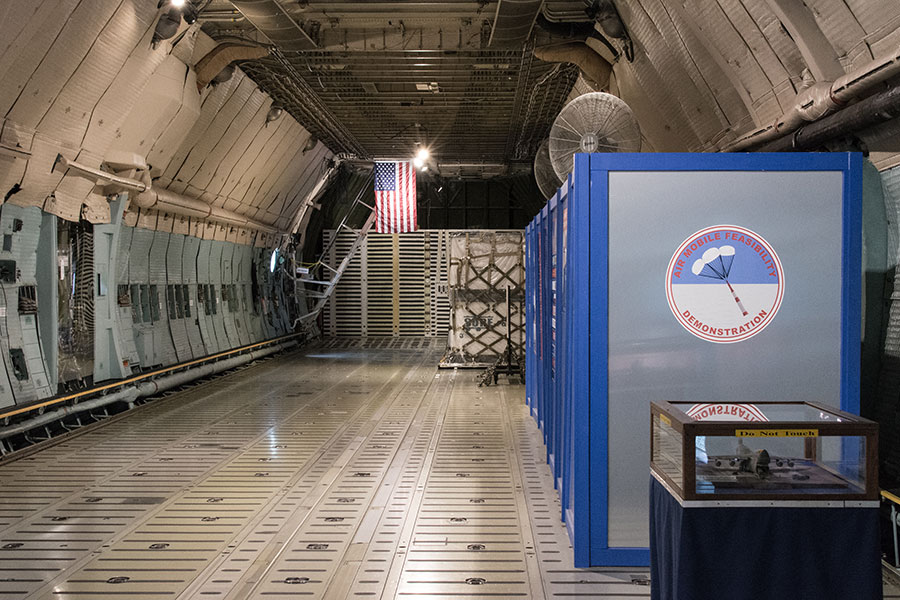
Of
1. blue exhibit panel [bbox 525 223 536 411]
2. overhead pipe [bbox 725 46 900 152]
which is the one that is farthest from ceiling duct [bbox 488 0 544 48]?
overhead pipe [bbox 725 46 900 152]

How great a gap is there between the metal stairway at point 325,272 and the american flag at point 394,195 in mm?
3220

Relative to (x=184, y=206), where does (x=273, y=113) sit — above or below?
above

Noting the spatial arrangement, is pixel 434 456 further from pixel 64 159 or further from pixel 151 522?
pixel 64 159

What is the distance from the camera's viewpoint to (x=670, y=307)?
208 inches

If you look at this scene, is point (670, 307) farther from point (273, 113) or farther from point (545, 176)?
point (273, 113)

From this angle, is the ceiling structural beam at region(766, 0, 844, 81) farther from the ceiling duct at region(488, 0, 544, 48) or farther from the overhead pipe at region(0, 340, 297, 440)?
the overhead pipe at region(0, 340, 297, 440)

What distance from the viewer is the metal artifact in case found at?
344 cm

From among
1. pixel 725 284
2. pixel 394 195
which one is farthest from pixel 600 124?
pixel 394 195

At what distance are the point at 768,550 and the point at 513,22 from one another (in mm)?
8955

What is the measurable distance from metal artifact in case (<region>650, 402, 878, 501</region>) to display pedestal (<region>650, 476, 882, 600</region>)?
0.29 ft

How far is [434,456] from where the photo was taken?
9.05m

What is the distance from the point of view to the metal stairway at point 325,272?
22.8 metres

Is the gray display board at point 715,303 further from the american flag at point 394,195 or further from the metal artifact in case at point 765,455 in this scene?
the american flag at point 394,195

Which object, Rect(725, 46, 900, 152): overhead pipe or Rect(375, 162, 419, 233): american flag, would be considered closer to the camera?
Rect(725, 46, 900, 152): overhead pipe
